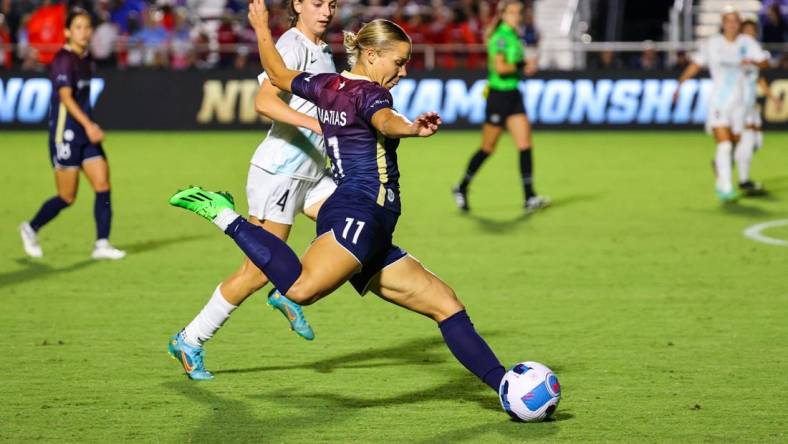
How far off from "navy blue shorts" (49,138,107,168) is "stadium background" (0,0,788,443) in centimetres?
87

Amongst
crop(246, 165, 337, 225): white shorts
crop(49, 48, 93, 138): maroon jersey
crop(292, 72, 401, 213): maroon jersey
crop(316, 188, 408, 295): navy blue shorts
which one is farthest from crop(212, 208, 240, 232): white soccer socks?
crop(49, 48, 93, 138): maroon jersey

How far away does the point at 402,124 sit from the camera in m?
5.76

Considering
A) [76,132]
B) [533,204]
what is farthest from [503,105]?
[76,132]

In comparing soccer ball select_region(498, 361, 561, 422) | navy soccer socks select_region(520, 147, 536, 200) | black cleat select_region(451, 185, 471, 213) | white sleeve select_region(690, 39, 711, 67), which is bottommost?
black cleat select_region(451, 185, 471, 213)

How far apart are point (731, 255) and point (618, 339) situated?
12.4 ft

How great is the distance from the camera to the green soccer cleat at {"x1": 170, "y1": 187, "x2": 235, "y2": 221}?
21.1ft

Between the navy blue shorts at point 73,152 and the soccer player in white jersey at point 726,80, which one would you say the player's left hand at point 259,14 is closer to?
the navy blue shorts at point 73,152

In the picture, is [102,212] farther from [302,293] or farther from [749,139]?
[749,139]

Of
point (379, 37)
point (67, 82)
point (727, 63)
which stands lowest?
point (727, 63)

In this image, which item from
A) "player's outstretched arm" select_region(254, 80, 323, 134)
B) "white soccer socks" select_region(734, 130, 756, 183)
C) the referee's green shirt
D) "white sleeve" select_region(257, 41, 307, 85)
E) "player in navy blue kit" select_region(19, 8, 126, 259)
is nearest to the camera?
"player's outstretched arm" select_region(254, 80, 323, 134)

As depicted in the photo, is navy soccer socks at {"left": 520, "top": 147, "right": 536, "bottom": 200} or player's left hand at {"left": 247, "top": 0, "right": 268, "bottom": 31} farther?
navy soccer socks at {"left": 520, "top": 147, "right": 536, "bottom": 200}

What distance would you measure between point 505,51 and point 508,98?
1.76 ft

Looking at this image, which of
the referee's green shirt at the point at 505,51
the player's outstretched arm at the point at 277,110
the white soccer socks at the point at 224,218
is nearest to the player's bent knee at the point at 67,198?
the player's outstretched arm at the point at 277,110

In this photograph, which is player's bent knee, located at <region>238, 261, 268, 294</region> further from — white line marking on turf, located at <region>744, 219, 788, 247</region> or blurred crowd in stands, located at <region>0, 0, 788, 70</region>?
blurred crowd in stands, located at <region>0, 0, 788, 70</region>
